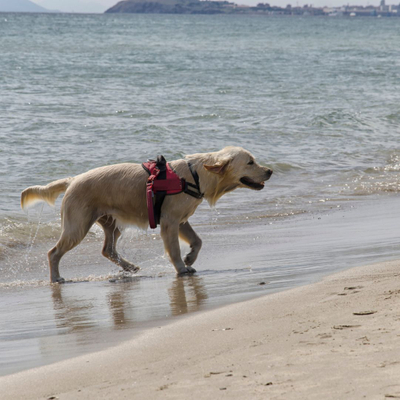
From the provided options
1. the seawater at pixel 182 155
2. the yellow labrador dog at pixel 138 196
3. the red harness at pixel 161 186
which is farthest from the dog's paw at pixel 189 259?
the red harness at pixel 161 186

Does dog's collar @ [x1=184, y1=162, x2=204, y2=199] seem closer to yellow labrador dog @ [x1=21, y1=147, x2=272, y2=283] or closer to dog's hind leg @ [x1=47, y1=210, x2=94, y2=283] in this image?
yellow labrador dog @ [x1=21, y1=147, x2=272, y2=283]

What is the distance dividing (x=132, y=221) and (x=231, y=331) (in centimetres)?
314

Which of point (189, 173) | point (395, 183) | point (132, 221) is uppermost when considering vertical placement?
point (189, 173)

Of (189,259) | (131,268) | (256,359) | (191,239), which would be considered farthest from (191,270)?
(256,359)

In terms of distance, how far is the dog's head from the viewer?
Answer: 23.6ft

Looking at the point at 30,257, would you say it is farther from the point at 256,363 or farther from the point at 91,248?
the point at 256,363

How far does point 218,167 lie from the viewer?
279 inches

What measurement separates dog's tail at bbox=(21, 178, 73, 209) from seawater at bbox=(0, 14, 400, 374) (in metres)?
0.19

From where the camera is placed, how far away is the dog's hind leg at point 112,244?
750 centimetres

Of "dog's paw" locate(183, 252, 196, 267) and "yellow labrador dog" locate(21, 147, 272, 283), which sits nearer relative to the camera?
"yellow labrador dog" locate(21, 147, 272, 283)

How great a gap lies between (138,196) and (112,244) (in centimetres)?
74

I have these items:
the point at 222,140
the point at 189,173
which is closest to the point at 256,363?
the point at 189,173

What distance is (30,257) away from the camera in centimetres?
827

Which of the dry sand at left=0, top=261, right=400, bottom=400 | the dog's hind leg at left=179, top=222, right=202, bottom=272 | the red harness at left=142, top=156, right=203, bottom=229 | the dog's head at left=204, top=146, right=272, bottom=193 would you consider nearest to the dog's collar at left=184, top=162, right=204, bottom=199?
the red harness at left=142, top=156, right=203, bottom=229
